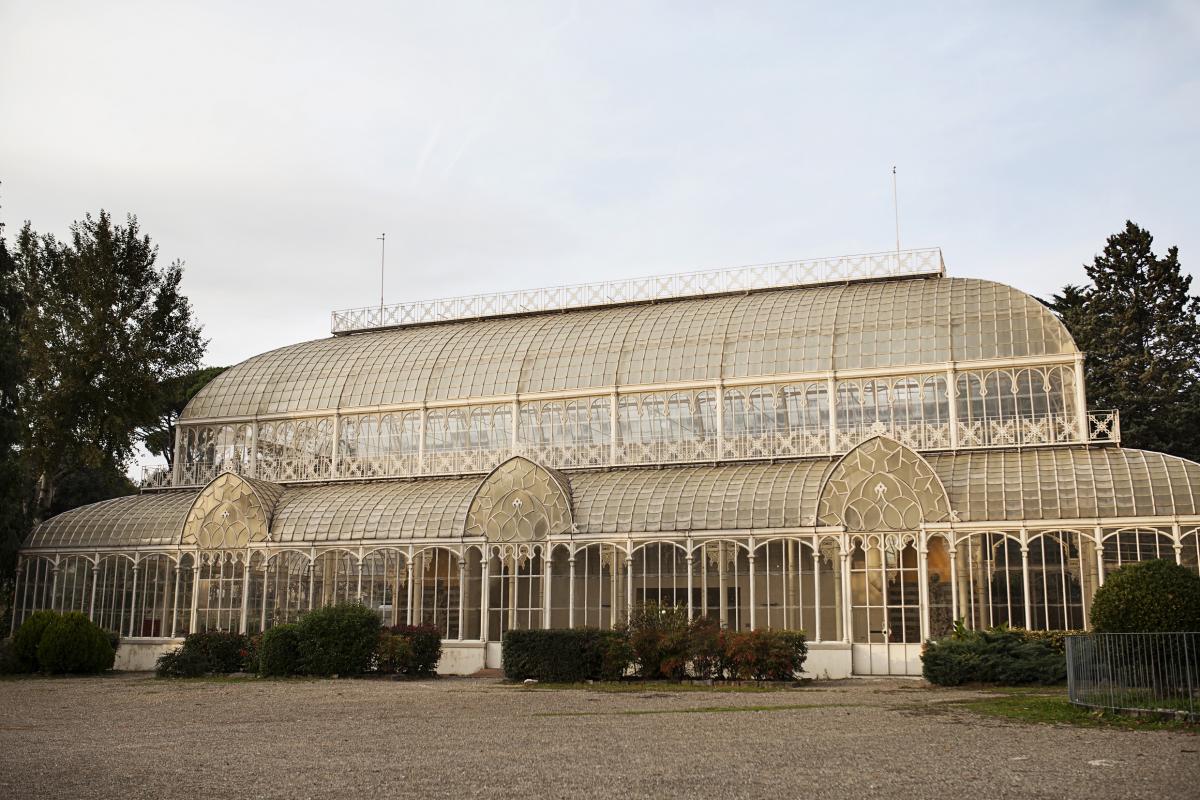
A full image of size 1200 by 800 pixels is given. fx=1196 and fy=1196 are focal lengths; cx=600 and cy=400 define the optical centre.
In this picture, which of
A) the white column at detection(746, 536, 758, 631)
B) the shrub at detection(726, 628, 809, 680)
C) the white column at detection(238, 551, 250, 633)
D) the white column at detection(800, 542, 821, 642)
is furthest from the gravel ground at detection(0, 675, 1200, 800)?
the white column at detection(238, 551, 250, 633)

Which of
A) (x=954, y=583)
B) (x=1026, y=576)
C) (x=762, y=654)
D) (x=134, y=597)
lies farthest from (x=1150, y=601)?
(x=134, y=597)

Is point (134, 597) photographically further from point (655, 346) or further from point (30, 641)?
point (655, 346)

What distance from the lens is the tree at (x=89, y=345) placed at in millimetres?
48844

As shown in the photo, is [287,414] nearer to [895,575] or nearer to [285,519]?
[285,519]

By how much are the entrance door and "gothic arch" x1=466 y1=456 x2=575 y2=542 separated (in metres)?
9.59

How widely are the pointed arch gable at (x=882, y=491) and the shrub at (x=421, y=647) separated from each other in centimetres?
1246

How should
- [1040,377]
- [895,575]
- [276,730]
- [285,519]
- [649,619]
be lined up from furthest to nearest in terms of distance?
[285,519] → [1040,377] → [895,575] → [649,619] → [276,730]

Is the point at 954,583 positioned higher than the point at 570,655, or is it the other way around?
the point at 954,583

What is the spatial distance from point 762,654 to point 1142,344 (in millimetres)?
Answer: 30972

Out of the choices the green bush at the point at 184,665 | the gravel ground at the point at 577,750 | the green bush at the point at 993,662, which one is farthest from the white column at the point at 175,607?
the green bush at the point at 993,662

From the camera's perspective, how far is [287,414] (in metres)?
49.2

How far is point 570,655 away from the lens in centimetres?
3316

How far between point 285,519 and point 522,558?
960 centimetres

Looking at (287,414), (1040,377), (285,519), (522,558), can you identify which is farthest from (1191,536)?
(287,414)
